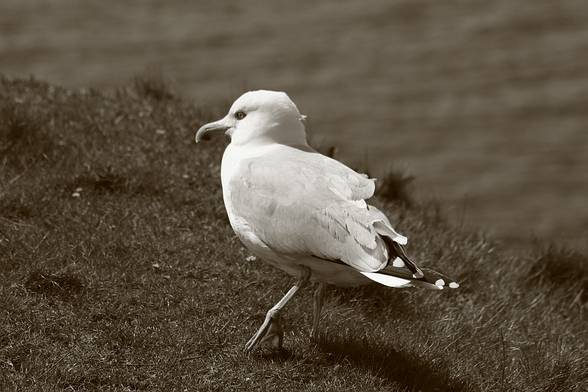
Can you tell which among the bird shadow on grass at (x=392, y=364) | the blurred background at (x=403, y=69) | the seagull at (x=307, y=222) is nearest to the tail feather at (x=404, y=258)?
the seagull at (x=307, y=222)

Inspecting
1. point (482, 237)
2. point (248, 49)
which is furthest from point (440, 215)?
point (248, 49)

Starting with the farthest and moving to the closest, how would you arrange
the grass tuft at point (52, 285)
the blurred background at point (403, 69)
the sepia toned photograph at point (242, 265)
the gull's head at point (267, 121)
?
the blurred background at point (403, 69) < the gull's head at point (267, 121) < the grass tuft at point (52, 285) < the sepia toned photograph at point (242, 265)

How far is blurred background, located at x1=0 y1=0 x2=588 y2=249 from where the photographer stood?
14367 mm

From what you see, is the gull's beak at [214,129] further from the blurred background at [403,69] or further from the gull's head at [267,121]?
the blurred background at [403,69]

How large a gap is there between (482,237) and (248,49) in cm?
846

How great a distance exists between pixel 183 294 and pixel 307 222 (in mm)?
1147

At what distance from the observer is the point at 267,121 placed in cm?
663

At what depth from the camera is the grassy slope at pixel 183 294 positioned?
6.02m

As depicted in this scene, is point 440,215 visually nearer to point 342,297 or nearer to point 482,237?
point 482,237

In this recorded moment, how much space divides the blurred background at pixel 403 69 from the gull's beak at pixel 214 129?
21.6 feet

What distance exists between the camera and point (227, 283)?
686 centimetres

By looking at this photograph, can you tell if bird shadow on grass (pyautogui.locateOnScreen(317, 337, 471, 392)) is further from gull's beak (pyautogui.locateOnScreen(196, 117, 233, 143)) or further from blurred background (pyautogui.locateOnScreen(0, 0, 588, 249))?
blurred background (pyautogui.locateOnScreen(0, 0, 588, 249))

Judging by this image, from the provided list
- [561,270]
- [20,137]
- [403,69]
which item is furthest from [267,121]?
[403,69]

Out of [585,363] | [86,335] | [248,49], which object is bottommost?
[248,49]
